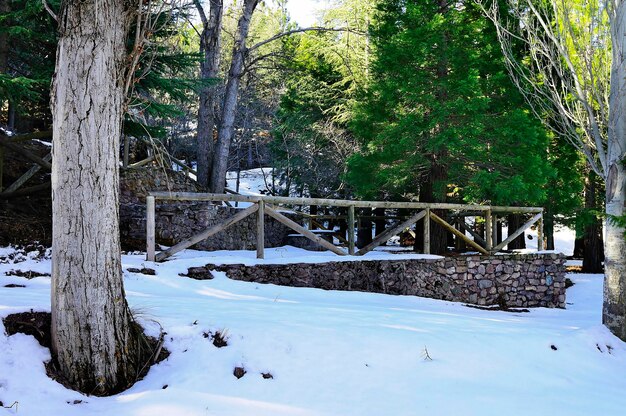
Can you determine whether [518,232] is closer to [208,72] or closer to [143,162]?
[208,72]

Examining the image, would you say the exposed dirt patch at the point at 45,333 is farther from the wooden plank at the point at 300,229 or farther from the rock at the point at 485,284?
the rock at the point at 485,284

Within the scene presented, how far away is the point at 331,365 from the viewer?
14.6 feet

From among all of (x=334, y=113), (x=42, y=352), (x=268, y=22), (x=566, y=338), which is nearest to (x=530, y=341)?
(x=566, y=338)

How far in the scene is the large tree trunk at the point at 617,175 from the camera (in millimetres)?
6441

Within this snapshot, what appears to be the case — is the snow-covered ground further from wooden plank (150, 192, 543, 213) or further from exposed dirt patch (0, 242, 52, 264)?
wooden plank (150, 192, 543, 213)

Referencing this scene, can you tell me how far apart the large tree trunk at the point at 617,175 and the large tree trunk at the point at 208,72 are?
31.0 ft

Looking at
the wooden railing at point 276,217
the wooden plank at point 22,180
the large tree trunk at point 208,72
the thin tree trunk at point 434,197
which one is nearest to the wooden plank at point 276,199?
the wooden railing at point 276,217

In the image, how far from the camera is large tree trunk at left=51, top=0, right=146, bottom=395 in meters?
3.87

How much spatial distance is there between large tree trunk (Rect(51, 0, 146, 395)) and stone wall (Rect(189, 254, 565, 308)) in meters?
3.84

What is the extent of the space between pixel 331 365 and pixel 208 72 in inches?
→ 457

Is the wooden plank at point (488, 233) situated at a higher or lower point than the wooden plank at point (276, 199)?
lower

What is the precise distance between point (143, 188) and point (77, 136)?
9934mm

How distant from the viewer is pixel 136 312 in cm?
474

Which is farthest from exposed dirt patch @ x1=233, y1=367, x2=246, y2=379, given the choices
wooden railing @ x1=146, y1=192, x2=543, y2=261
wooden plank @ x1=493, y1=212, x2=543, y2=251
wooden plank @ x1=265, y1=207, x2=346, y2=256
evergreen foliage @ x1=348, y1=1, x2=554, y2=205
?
evergreen foliage @ x1=348, y1=1, x2=554, y2=205
